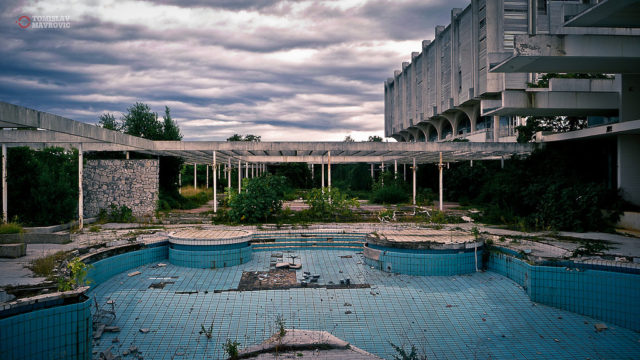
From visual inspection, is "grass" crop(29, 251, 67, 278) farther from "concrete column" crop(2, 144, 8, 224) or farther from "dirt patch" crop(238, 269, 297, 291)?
"concrete column" crop(2, 144, 8, 224)

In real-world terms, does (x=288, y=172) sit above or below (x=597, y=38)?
below

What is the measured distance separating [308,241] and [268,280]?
9.86ft

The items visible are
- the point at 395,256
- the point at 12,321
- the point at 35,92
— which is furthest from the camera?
the point at 35,92

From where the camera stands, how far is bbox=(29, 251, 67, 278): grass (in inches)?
221

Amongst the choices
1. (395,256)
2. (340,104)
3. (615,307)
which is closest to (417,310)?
(395,256)

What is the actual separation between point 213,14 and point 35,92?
7.41 meters

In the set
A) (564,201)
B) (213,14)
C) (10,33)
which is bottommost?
(564,201)

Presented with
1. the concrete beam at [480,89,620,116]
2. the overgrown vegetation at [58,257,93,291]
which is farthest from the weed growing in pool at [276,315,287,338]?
the concrete beam at [480,89,620,116]

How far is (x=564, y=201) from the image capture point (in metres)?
10.9

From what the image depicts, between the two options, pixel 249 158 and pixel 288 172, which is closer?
pixel 249 158

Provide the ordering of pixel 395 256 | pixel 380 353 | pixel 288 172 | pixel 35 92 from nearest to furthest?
pixel 380 353
pixel 395 256
pixel 35 92
pixel 288 172

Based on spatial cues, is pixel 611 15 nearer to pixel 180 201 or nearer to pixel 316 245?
pixel 316 245

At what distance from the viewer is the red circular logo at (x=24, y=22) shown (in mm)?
9422

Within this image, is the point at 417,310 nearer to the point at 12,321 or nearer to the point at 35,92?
the point at 12,321
